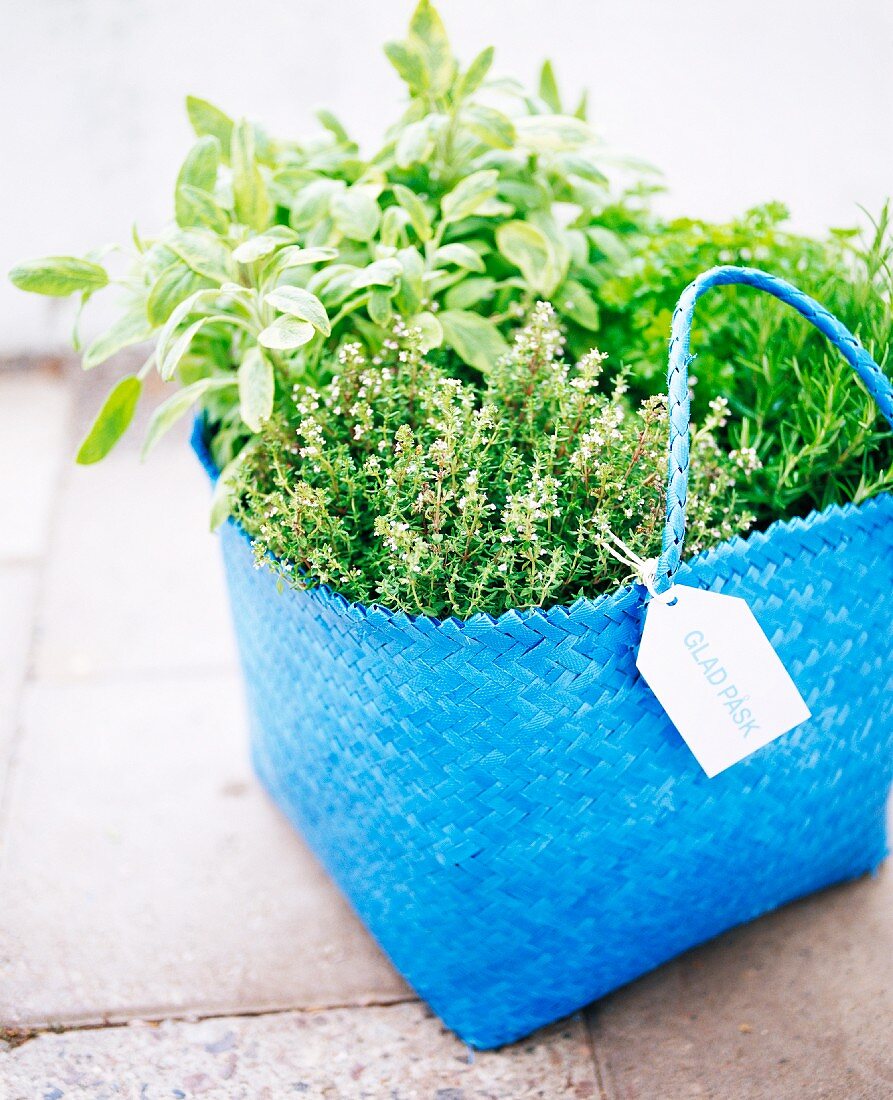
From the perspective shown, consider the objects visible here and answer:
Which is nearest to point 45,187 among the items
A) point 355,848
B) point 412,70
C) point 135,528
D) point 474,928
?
point 135,528

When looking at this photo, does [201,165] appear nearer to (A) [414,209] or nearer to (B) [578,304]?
(A) [414,209]

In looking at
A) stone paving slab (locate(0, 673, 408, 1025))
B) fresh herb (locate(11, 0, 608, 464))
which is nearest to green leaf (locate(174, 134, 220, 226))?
fresh herb (locate(11, 0, 608, 464))

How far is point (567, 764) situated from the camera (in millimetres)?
1068

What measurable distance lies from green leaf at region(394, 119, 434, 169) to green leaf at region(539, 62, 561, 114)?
0.28 metres

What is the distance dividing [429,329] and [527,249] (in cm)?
21

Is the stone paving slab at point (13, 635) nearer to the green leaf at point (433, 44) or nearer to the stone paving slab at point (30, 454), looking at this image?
the stone paving slab at point (30, 454)

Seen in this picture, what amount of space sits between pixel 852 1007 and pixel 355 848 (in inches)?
25.3

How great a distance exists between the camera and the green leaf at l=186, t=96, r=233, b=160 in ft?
4.30

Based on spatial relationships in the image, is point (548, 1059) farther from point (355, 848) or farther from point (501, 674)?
point (501, 674)

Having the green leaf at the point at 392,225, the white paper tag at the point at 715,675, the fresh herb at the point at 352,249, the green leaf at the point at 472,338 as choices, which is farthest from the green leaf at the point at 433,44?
the white paper tag at the point at 715,675

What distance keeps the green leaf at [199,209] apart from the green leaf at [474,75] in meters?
0.35

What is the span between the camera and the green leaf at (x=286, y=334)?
3.42ft

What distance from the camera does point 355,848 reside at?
1.30 m

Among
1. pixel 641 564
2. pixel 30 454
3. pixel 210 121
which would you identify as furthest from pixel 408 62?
pixel 30 454
